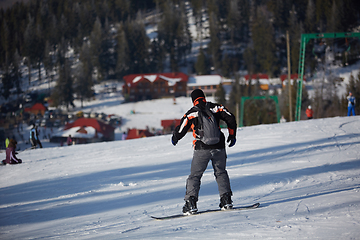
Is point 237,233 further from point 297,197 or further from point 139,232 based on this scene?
point 297,197

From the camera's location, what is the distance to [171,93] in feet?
192

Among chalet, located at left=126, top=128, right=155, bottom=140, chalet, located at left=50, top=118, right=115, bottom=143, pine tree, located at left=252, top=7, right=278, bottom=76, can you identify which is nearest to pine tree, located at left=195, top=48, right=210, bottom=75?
pine tree, located at left=252, top=7, right=278, bottom=76

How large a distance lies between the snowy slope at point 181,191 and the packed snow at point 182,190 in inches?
0.5

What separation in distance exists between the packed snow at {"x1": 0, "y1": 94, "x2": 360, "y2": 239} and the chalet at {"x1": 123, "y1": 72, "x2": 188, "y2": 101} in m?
47.6

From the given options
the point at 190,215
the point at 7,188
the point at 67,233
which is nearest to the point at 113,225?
the point at 67,233

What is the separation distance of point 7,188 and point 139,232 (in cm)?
466

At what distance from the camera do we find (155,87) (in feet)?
193

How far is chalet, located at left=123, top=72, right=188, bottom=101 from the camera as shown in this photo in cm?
5797

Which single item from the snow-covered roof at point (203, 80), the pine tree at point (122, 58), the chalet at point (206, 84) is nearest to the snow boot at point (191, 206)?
the chalet at point (206, 84)

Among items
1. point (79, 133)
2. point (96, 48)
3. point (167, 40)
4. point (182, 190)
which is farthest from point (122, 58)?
point (182, 190)

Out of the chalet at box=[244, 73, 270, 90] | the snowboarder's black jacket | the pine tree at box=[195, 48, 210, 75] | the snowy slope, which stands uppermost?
the pine tree at box=[195, 48, 210, 75]

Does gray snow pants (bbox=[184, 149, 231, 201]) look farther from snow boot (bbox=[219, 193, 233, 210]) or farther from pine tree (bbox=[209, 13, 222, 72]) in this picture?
pine tree (bbox=[209, 13, 222, 72])

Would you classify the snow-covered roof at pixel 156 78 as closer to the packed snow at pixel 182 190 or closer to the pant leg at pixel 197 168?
the packed snow at pixel 182 190

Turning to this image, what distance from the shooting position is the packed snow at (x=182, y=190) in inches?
129
